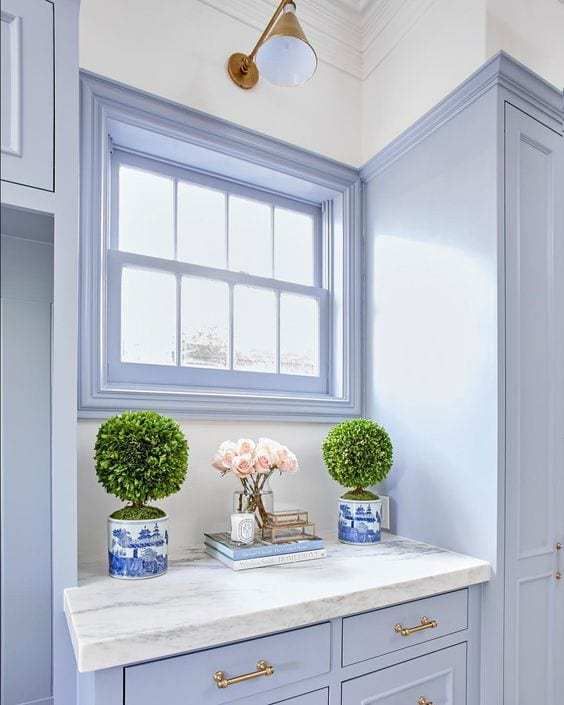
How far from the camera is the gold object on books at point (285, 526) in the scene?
1.63m

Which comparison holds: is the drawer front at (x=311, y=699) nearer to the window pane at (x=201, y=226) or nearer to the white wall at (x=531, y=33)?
the window pane at (x=201, y=226)

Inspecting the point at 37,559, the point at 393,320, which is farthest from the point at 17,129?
the point at 393,320

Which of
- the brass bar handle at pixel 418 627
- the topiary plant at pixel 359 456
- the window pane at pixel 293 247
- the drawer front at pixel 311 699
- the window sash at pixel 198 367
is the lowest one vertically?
the drawer front at pixel 311 699

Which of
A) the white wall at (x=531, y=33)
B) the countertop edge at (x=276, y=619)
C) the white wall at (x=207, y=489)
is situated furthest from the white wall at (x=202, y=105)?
the white wall at (x=531, y=33)

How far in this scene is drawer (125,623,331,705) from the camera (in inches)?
42.6

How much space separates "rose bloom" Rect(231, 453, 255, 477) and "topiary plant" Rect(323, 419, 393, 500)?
34 centimetres

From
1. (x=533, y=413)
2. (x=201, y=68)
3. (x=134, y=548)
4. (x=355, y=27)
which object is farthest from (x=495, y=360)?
(x=355, y=27)

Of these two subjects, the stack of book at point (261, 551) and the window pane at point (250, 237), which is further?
the window pane at point (250, 237)

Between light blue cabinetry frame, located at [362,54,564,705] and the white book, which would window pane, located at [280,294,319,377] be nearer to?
light blue cabinetry frame, located at [362,54,564,705]

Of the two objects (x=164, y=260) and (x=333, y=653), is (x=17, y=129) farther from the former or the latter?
(x=333, y=653)

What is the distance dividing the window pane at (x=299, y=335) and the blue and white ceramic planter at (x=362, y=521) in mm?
567

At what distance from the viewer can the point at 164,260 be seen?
1.85 metres

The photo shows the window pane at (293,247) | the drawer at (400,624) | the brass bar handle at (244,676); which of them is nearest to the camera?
the brass bar handle at (244,676)

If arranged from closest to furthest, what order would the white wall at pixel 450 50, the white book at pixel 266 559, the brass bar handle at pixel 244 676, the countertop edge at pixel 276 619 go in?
the countertop edge at pixel 276 619 → the brass bar handle at pixel 244 676 → the white book at pixel 266 559 → the white wall at pixel 450 50
